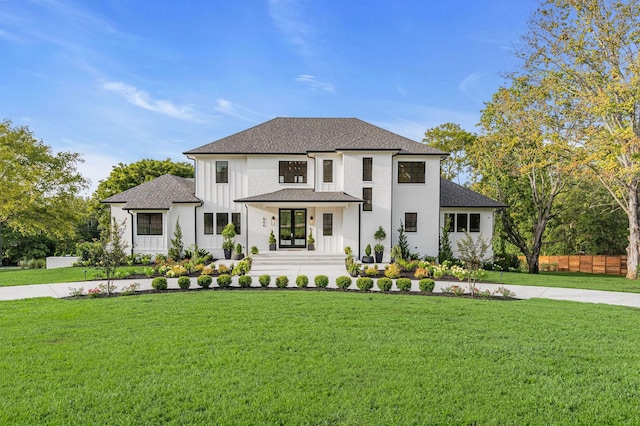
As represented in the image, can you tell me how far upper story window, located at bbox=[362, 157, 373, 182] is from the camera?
2083cm

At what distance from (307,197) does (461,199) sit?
955 centimetres

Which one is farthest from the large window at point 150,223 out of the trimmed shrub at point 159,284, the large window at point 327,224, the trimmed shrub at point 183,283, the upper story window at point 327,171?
the trimmed shrub at point 183,283

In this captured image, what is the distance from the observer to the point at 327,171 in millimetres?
21547

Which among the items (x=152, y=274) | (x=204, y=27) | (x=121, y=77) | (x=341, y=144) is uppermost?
(x=204, y=27)

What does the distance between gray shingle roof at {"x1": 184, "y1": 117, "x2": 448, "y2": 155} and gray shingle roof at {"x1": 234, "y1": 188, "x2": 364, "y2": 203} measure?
246 cm

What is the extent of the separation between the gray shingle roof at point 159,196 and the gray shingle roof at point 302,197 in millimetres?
3981

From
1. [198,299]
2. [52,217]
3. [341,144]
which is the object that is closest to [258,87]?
[341,144]

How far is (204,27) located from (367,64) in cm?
Answer: 765

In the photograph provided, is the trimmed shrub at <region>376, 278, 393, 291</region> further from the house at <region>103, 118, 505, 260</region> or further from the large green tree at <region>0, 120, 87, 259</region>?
the large green tree at <region>0, 120, 87, 259</region>

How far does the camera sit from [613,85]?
16.4 m

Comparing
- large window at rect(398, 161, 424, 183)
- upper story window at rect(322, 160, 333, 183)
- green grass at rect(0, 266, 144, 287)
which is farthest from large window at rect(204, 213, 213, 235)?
large window at rect(398, 161, 424, 183)

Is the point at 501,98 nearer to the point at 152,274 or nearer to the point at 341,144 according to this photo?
the point at 341,144

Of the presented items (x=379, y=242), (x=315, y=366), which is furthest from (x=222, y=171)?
(x=315, y=366)

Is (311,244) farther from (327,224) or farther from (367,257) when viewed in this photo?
(367,257)
